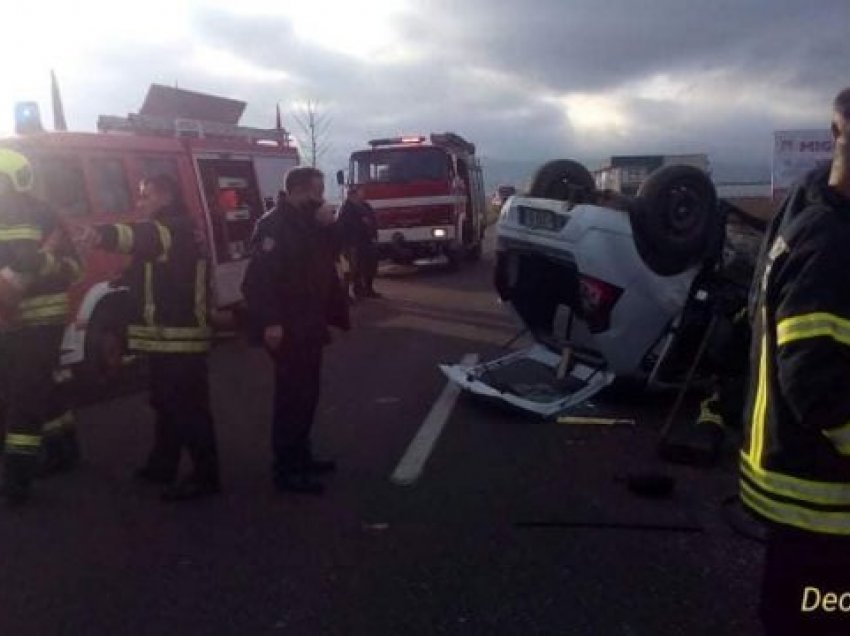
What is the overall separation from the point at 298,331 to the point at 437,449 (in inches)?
56.3

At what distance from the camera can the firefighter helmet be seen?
5.85 metres

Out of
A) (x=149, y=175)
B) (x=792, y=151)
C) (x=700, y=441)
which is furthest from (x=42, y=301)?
(x=792, y=151)

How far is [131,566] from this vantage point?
193 inches

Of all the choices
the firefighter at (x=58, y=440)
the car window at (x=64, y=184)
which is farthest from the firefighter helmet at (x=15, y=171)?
the car window at (x=64, y=184)

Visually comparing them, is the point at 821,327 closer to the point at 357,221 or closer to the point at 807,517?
the point at 807,517

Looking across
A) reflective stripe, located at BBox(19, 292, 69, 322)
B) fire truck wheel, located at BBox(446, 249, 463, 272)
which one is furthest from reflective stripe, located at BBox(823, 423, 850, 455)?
fire truck wheel, located at BBox(446, 249, 463, 272)

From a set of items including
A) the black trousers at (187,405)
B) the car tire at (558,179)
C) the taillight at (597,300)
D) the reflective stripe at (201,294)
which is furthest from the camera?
the car tire at (558,179)

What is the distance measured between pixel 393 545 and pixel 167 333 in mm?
1927

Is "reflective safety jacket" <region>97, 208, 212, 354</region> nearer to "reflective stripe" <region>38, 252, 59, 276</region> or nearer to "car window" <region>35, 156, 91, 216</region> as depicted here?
"reflective stripe" <region>38, 252, 59, 276</region>

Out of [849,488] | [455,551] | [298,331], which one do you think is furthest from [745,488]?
[298,331]

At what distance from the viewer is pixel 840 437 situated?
227cm

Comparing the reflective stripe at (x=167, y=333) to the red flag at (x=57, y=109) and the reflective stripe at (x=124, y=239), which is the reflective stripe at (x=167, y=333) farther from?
the red flag at (x=57, y=109)

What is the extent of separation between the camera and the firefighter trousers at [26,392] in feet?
19.2

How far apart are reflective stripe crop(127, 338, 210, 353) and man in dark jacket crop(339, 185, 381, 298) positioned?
10062mm
